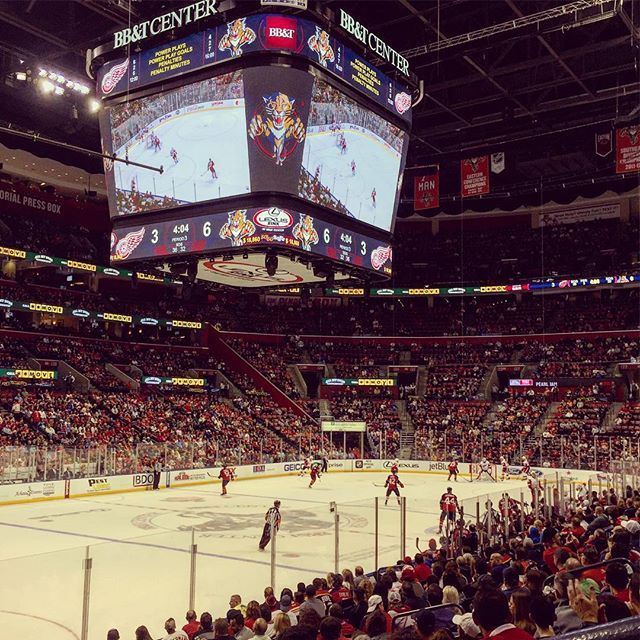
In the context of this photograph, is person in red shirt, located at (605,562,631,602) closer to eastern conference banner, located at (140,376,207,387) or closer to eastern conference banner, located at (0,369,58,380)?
eastern conference banner, located at (0,369,58,380)

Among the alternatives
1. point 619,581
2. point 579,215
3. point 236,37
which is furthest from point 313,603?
point 579,215

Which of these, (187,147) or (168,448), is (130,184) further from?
(168,448)

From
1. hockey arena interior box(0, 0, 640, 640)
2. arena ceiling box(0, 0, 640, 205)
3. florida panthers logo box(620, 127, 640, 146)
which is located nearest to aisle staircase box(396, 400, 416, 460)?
hockey arena interior box(0, 0, 640, 640)

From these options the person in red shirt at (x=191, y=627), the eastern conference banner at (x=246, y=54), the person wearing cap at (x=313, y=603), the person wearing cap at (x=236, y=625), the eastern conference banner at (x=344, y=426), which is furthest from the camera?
the eastern conference banner at (x=344, y=426)

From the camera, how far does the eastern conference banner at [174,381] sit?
3938cm

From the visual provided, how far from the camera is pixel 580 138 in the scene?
1320 inches

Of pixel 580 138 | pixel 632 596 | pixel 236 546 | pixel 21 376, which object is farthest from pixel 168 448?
pixel 632 596

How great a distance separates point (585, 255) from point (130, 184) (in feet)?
117

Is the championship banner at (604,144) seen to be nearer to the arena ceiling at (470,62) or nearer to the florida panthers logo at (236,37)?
the arena ceiling at (470,62)

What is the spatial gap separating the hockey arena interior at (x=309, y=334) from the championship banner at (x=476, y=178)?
8 centimetres

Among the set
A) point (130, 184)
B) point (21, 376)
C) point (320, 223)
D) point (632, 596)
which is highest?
point (130, 184)

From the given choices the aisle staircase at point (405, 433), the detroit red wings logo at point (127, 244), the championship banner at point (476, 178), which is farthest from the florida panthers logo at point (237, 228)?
the aisle staircase at point (405, 433)

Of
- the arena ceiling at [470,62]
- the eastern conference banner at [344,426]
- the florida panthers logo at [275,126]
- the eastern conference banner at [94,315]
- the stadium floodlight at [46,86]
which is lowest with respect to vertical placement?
the eastern conference banner at [344,426]

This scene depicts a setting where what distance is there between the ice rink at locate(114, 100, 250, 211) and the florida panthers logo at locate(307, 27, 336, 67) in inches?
78.3
